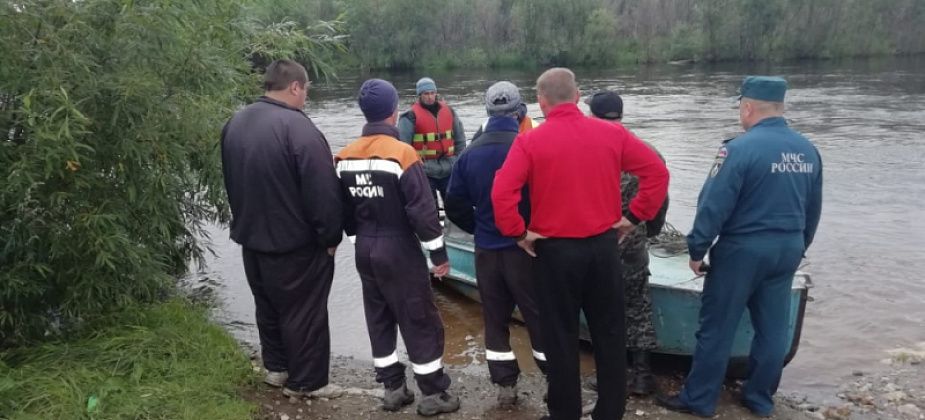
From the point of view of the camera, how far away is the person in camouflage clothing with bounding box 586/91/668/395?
409cm

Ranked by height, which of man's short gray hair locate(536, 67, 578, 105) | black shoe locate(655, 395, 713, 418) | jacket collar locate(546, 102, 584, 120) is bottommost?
black shoe locate(655, 395, 713, 418)

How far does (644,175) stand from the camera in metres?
3.62

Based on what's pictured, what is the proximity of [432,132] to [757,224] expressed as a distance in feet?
13.1

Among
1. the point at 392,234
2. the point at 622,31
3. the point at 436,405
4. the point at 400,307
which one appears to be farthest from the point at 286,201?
the point at 622,31

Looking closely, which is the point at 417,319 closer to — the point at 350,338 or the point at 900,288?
the point at 350,338

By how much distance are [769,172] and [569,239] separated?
3.80ft

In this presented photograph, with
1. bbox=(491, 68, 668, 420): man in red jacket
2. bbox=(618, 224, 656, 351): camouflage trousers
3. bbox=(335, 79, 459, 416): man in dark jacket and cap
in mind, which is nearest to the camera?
bbox=(491, 68, 668, 420): man in red jacket

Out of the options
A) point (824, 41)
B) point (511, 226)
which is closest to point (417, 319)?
point (511, 226)

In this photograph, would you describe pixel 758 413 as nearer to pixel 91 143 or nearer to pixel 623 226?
pixel 623 226

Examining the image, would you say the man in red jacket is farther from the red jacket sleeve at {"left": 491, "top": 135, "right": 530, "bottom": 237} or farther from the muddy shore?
the muddy shore

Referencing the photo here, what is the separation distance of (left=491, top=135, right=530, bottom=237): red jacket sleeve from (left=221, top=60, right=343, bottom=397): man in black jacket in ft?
3.00

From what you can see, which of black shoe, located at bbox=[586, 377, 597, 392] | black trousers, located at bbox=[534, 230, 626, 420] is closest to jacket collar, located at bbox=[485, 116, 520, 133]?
black trousers, located at bbox=[534, 230, 626, 420]

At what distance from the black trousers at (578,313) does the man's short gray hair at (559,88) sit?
2.13ft

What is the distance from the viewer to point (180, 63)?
4523mm
